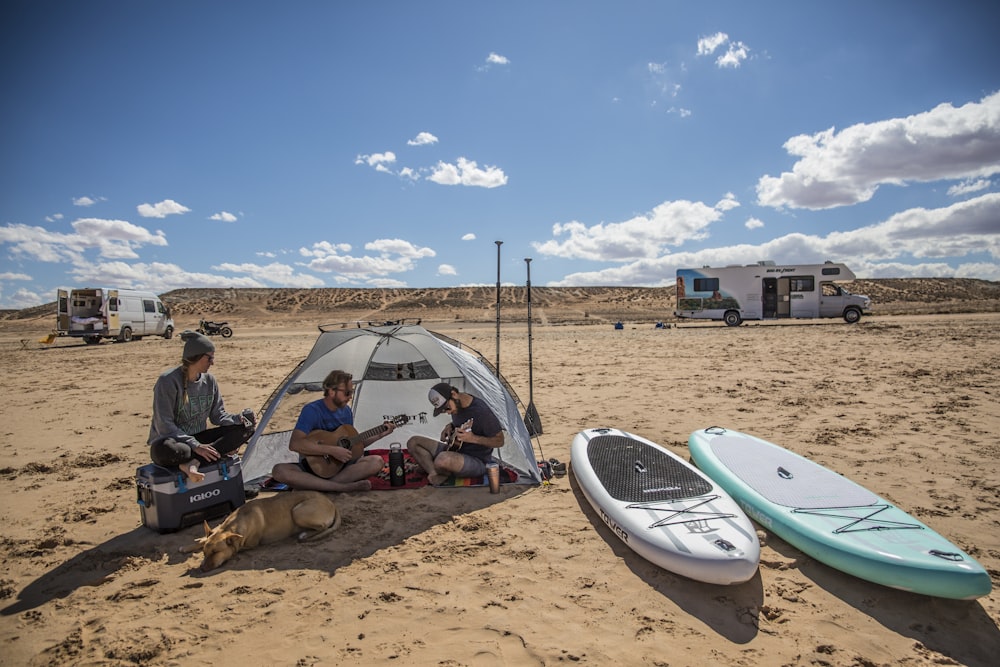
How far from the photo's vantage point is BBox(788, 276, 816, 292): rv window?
23.2 metres

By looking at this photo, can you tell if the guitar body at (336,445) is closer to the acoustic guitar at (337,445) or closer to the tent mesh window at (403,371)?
the acoustic guitar at (337,445)

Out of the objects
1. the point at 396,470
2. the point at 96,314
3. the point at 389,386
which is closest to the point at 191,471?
the point at 396,470

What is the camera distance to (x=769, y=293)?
24.0m

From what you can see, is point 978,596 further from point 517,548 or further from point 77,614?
point 77,614

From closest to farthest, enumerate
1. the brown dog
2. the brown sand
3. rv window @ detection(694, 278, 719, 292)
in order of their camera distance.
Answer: the brown sand
the brown dog
rv window @ detection(694, 278, 719, 292)

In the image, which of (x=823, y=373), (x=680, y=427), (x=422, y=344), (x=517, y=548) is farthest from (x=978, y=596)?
(x=823, y=373)

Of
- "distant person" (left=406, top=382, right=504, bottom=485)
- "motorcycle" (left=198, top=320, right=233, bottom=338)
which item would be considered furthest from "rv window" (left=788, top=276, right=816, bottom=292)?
"motorcycle" (left=198, top=320, right=233, bottom=338)

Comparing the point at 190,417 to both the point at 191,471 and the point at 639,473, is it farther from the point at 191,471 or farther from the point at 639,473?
the point at 639,473

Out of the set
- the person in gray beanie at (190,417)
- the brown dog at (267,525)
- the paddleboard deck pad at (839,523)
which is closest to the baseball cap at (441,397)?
the brown dog at (267,525)

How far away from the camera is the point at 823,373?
A: 11023 millimetres

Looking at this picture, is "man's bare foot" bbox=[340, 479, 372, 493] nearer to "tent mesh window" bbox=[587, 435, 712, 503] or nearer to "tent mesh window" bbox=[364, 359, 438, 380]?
"tent mesh window" bbox=[364, 359, 438, 380]

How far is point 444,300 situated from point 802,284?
37.1 metres

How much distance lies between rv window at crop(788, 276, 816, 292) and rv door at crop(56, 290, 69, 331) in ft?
105

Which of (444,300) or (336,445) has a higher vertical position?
(444,300)
